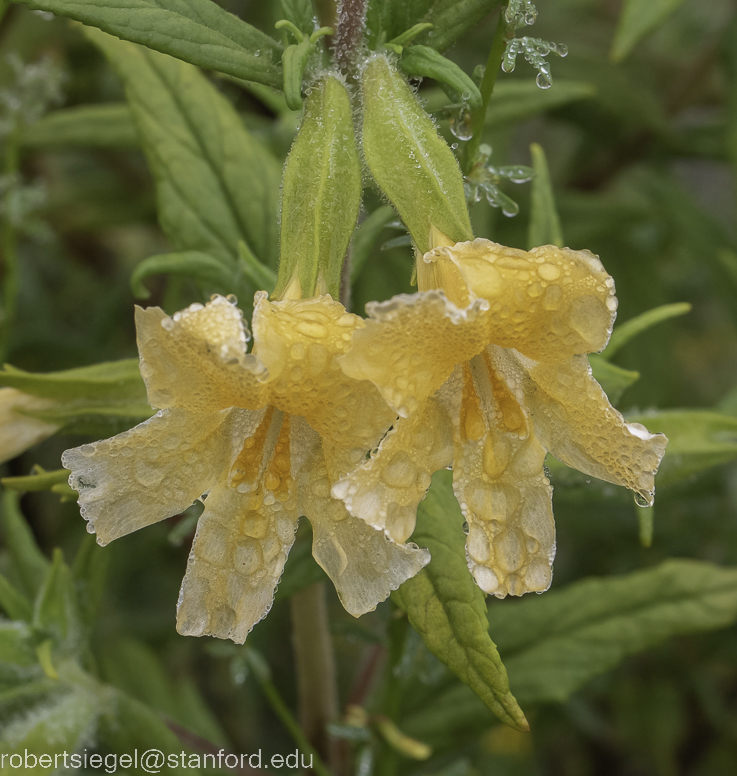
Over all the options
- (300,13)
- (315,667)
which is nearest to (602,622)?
(315,667)

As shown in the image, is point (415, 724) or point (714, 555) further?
point (714, 555)

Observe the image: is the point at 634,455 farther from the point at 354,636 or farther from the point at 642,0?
the point at 642,0

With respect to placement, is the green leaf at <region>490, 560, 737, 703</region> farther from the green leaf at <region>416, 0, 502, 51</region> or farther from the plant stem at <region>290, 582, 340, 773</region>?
the green leaf at <region>416, 0, 502, 51</region>

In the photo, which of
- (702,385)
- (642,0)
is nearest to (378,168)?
(642,0)

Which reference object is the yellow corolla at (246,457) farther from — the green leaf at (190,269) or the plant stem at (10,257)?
the plant stem at (10,257)

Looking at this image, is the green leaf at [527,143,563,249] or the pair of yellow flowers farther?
the green leaf at [527,143,563,249]

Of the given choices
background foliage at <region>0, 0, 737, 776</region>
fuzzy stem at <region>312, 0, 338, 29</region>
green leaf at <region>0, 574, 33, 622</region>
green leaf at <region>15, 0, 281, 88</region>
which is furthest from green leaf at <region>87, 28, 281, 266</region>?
fuzzy stem at <region>312, 0, 338, 29</region>
